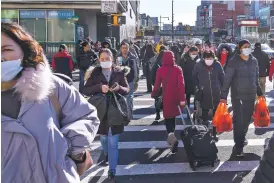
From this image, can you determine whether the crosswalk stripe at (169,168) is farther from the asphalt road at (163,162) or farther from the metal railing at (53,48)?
the metal railing at (53,48)

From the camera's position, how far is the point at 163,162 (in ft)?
20.8

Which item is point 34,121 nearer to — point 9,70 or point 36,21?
point 9,70

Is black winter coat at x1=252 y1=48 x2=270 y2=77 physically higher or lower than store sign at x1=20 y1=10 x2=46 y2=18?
lower

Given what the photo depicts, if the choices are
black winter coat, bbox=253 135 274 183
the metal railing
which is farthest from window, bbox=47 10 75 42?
black winter coat, bbox=253 135 274 183

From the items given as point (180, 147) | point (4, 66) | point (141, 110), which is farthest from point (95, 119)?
point (141, 110)

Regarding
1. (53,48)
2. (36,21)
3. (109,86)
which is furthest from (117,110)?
(36,21)

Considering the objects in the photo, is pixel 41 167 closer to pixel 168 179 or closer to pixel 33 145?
pixel 33 145

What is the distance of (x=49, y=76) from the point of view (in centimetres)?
251

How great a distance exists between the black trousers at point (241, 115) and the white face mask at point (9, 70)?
480cm

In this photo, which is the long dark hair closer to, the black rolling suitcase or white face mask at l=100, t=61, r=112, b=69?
white face mask at l=100, t=61, r=112, b=69

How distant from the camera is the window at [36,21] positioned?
25.0 m

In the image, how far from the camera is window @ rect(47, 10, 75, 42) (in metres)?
25.0

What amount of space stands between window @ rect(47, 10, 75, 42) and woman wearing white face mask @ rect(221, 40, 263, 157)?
19.5 metres

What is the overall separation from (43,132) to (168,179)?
11.5ft
